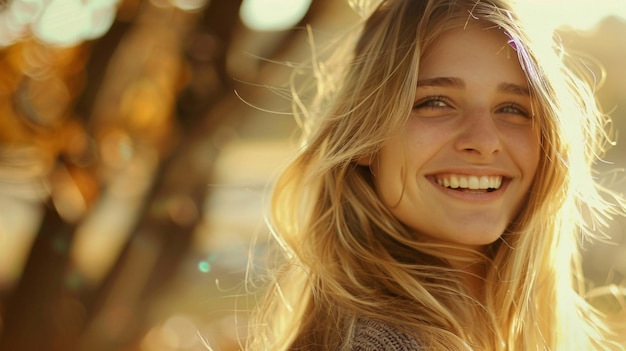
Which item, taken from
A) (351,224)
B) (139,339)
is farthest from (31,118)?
(351,224)

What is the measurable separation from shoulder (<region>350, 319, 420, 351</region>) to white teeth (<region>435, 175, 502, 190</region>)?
0.40 metres

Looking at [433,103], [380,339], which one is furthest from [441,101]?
[380,339]

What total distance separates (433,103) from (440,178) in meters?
0.18

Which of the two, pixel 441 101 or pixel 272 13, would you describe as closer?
pixel 441 101

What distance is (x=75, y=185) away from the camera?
366 centimetres

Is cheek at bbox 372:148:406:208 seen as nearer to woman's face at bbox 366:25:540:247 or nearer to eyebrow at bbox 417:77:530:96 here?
woman's face at bbox 366:25:540:247

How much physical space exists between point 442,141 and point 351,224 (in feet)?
1.05

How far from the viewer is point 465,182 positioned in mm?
2057

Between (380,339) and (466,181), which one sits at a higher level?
(466,181)

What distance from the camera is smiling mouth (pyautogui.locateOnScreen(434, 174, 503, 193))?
2057mm

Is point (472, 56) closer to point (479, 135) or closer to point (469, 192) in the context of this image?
point (479, 135)

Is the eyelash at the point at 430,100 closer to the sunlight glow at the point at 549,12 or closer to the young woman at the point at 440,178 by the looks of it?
the young woman at the point at 440,178

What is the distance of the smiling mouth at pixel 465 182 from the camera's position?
206 cm

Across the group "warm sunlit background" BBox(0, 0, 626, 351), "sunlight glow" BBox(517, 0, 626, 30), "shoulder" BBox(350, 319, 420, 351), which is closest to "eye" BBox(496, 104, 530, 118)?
"sunlight glow" BBox(517, 0, 626, 30)
